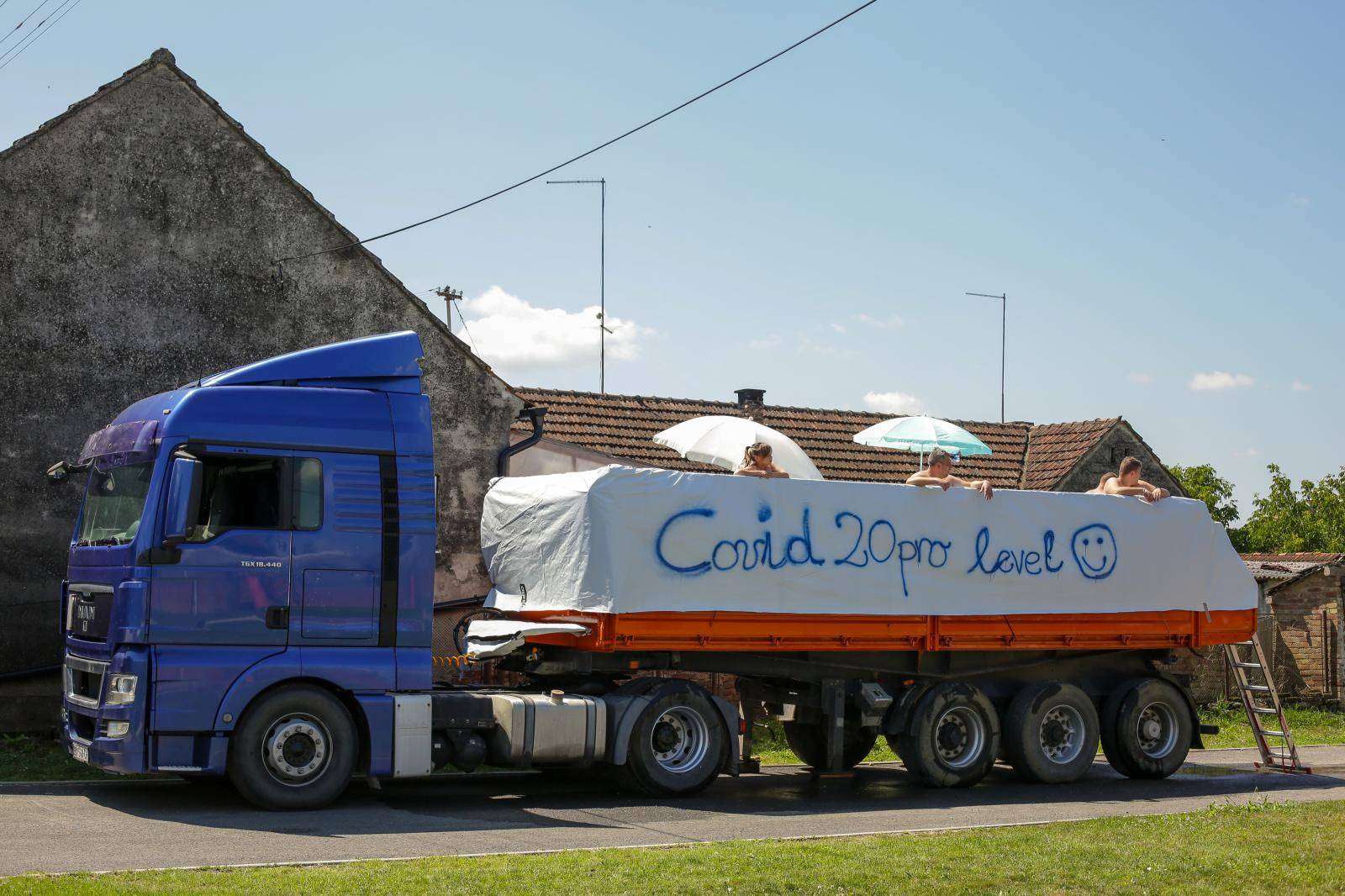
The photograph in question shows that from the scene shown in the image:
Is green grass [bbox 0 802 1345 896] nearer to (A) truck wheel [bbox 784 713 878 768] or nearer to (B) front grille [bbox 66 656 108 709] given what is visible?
(B) front grille [bbox 66 656 108 709]

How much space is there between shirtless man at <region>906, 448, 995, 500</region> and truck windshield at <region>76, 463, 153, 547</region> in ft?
24.3

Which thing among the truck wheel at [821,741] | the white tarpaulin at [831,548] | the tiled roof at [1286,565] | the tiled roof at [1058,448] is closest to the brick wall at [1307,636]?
the tiled roof at [1286,565]

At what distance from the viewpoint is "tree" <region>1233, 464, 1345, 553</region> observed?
77.0m

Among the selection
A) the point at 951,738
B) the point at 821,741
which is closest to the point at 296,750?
the point at 821,741

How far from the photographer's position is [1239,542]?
76.3 m

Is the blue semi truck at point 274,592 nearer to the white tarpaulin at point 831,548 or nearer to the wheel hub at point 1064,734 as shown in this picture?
the white tarpaulin at point 831,548

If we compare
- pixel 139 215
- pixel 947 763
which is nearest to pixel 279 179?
pixel 139 215

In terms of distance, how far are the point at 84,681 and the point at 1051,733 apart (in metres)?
9.58

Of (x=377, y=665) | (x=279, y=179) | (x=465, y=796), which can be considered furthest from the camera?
(x=279, y=179)

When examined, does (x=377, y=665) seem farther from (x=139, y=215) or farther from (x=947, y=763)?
(x=139, y=215)

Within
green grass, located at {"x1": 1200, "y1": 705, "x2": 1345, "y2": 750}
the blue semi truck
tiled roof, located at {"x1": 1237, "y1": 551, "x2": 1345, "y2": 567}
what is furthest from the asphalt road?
tiled roof, located at {"x1": 1237, "y1": 551, "x2": 1345, "y2": 567}

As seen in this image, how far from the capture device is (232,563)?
11.7 m

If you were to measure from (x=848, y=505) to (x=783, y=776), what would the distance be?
3.29 meters

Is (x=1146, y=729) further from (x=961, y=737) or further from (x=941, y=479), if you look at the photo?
(x=941, y=479)
